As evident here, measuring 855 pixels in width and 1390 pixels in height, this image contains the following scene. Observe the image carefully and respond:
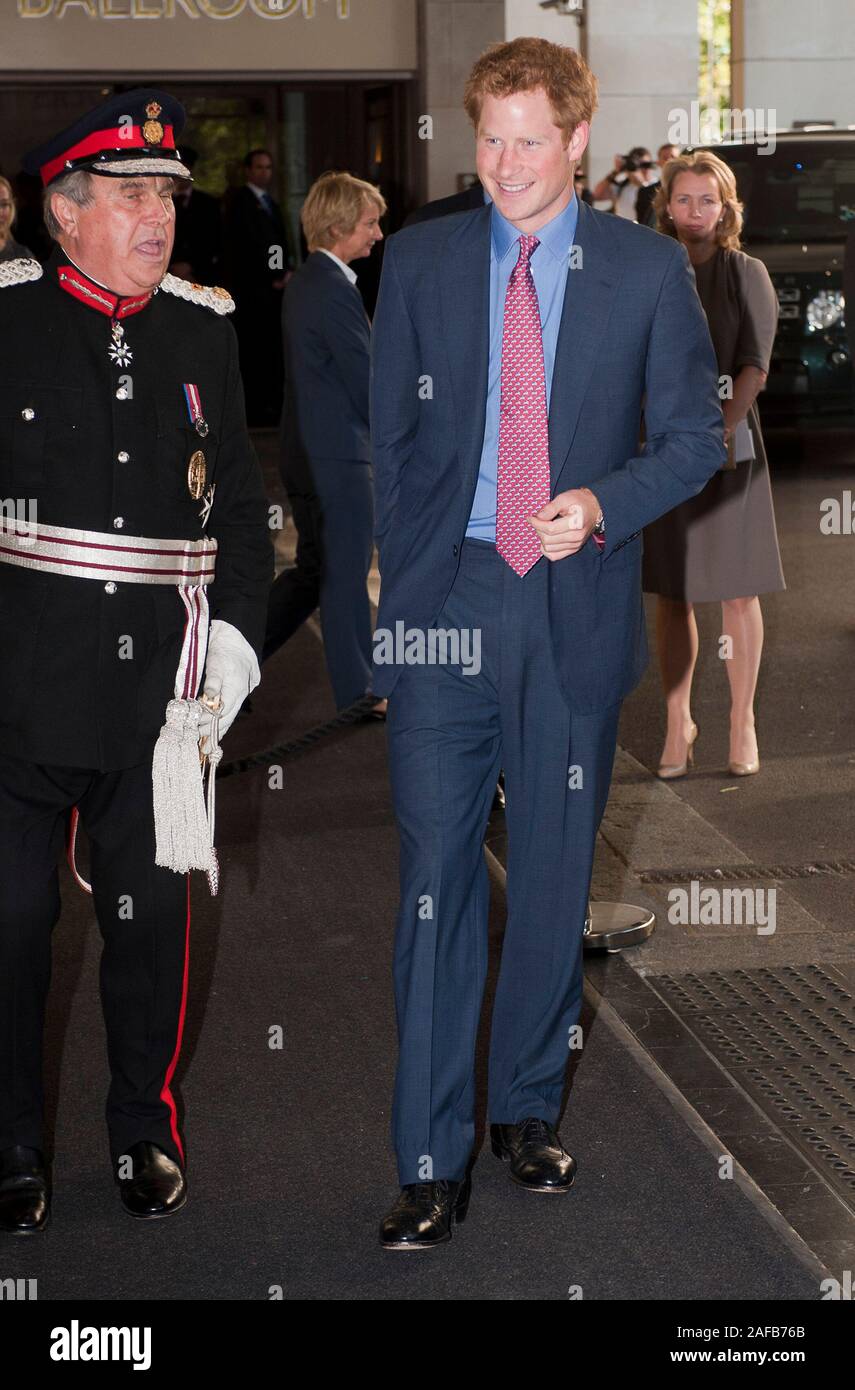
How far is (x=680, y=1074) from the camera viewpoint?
4.74 metres

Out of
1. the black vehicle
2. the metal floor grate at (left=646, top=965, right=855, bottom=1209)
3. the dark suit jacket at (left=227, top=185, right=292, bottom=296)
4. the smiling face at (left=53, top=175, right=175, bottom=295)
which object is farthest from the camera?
the dark suit jacket at (left=227, top=185, right=292, bottom=296)

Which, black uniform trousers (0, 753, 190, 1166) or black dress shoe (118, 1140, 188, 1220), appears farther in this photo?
black dress shoe (118, 1140, 188, 1220)

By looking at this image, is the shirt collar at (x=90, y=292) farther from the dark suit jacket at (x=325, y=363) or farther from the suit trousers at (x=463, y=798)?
the dark suit jacket at (x=325, y=363)

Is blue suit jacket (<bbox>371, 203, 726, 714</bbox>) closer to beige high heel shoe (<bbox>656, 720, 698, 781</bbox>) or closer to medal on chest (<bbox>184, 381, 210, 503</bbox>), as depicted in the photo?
medal on chest (<bbox>184, 381, 210, 503</bbox>)

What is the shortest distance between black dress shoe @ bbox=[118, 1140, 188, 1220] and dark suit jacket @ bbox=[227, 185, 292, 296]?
53.1 ft

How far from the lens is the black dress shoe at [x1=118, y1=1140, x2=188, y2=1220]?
13.2 feet

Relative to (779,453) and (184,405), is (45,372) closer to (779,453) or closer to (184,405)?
(184,405)

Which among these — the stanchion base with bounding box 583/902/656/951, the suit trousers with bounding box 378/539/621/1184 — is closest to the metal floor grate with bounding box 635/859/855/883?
the stanchion base with bounding box 583/902/656/951

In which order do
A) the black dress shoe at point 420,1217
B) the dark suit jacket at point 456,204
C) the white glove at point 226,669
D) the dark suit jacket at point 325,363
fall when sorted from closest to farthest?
the black dress shoe at point 420,1217
the white glove at point 226,669
the dark suit jacket at point 456,204
the dark suit jacket at point 325,363

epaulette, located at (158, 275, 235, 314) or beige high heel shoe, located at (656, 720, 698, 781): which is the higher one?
epaulette, located at (158, 275, 235, 314)

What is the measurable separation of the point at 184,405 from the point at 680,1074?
6.67 ft

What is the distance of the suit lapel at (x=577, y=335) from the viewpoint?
12.5 feet

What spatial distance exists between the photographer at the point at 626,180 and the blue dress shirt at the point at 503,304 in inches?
581

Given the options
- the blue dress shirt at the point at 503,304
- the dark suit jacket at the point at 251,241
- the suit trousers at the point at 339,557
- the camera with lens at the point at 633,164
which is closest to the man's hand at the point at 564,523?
the blue dress shirt at the point at 503,304
